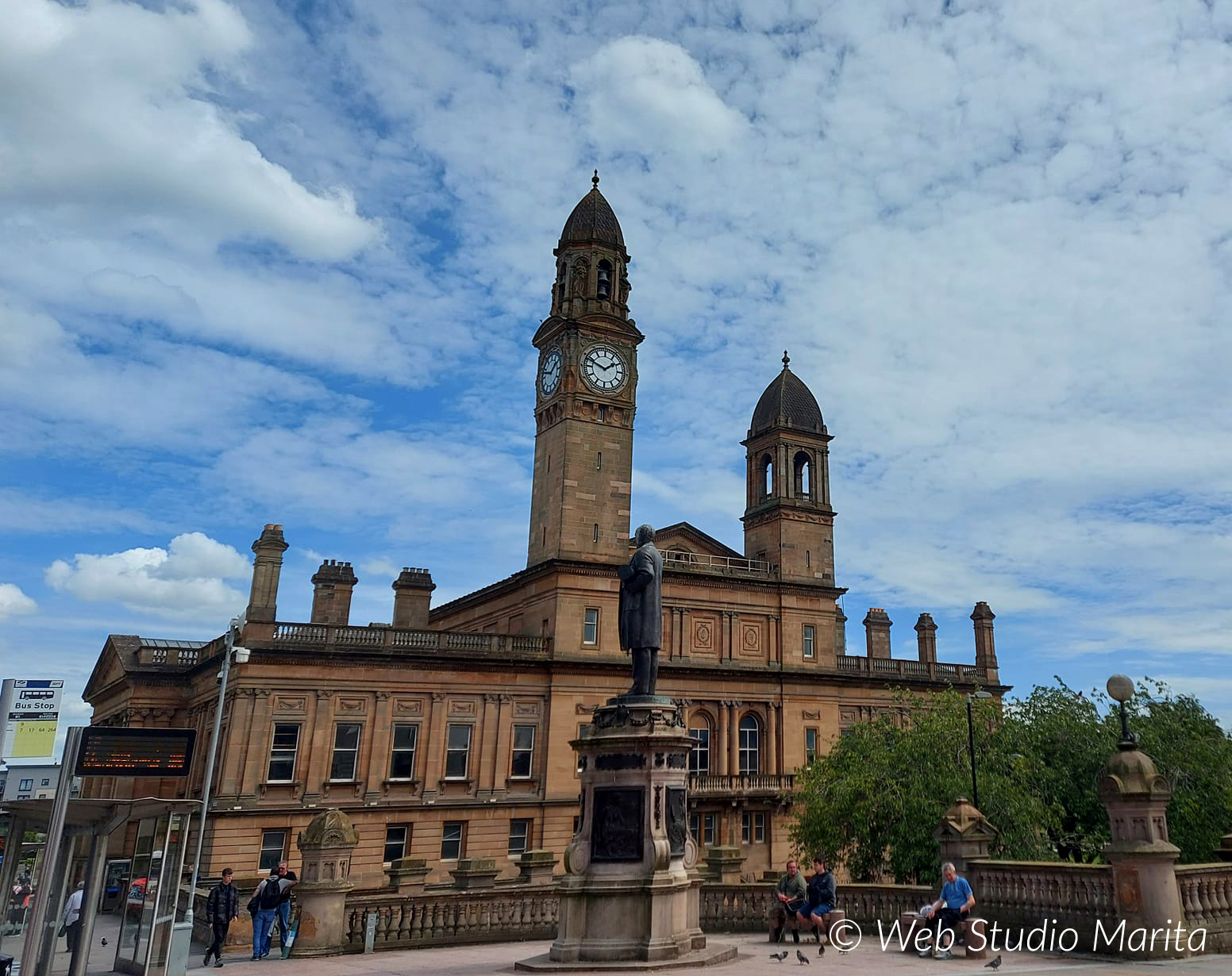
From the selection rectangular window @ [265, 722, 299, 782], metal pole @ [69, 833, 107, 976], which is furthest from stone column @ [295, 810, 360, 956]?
rectangular window @ [265, 722, 299, 782]

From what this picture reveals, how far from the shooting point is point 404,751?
3862cm

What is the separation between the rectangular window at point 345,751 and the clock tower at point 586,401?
1124 centimetres

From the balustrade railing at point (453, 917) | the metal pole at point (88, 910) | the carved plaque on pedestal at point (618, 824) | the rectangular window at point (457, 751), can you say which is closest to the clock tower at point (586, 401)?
the rectangular window at point (457, 751)

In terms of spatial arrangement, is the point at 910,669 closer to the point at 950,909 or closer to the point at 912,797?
the point at 912,797

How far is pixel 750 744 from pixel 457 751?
585 inches

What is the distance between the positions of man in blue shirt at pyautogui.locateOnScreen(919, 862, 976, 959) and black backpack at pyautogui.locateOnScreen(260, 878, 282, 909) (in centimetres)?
1201

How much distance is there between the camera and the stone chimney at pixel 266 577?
37.1 metres

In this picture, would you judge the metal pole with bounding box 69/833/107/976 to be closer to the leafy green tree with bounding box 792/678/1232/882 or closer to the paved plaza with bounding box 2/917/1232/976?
the paved plaza with bounding box 2/917/1232/976

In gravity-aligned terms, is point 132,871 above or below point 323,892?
A: above

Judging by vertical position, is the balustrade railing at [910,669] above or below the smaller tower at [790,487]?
below

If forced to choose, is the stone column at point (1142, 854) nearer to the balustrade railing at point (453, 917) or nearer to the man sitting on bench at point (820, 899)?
the man sitting on bench at point (820, 899)

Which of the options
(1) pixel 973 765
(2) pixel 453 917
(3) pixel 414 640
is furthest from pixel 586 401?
(2) pixel 453 917

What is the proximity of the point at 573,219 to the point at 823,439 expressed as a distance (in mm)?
18202

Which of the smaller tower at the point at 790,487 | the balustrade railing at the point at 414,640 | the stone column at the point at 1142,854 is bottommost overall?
the stone column at the point at 1142,854
